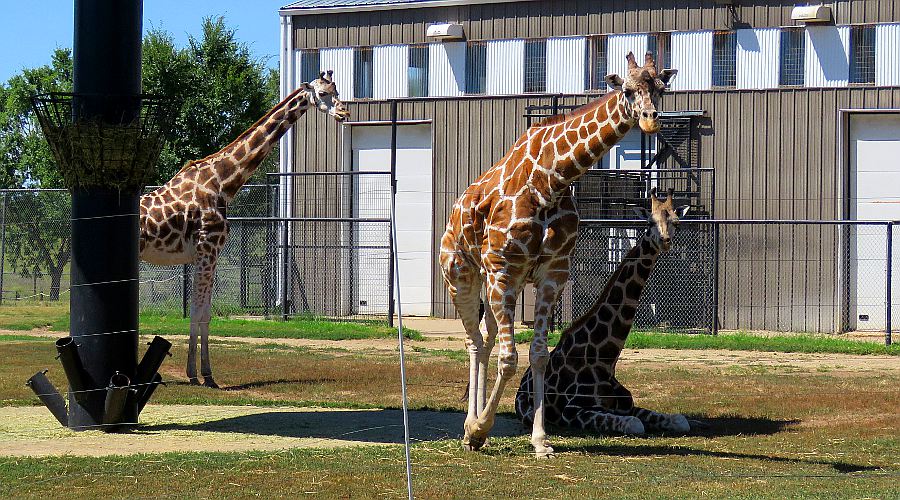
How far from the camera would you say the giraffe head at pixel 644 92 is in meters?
9.27

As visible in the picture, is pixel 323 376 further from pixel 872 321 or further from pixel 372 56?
pixel 372 56

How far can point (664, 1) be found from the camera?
89.1ft

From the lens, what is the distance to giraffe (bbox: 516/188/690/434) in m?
11.2

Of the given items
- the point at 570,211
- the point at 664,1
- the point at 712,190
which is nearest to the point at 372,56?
the point at 664,1

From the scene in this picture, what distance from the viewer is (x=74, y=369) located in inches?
431

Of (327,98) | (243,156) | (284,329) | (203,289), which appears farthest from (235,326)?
(327,98)

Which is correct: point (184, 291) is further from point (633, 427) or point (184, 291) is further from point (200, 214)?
point (633, 427)

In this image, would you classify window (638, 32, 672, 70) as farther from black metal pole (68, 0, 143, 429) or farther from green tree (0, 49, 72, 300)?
black metal pole (68, 0, 143, 429)

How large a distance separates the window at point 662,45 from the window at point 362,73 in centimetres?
665

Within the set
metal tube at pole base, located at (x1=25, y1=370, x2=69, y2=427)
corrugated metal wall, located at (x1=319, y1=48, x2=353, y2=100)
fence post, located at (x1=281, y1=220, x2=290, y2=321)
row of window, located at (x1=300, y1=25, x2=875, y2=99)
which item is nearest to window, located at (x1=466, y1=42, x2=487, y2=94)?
row of window, located at (x1=300, y1=25, x2=875, y2=99)

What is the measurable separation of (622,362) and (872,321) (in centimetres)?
915

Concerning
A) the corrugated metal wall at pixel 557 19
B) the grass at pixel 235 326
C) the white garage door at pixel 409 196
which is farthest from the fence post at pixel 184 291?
the corrugated metal wall at pixel 557 19

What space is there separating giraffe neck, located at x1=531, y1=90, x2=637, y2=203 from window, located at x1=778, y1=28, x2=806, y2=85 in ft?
57.1

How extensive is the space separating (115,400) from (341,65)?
19850 millimetres
